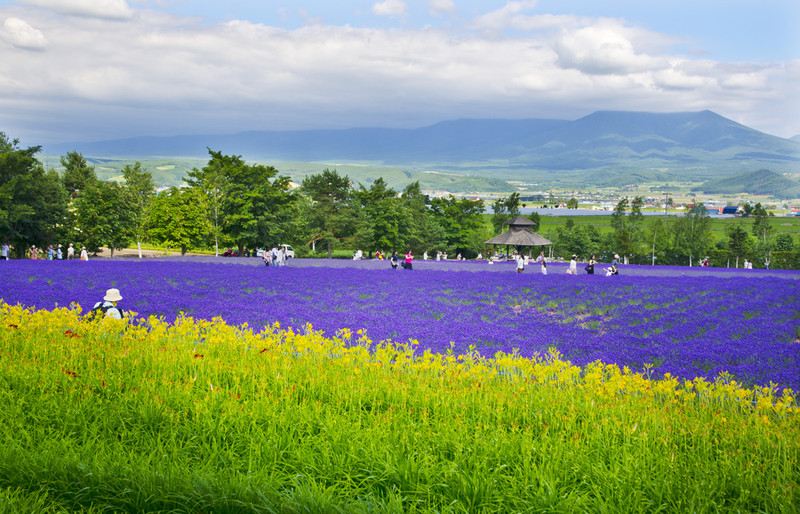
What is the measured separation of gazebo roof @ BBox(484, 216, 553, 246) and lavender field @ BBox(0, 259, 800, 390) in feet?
80.6

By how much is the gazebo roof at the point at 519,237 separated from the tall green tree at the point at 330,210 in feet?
90.1

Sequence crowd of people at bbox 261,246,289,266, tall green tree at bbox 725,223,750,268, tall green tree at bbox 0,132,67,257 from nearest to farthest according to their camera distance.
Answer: crowd of people at bbox 261,246,289,266 < tall green tree at bbox 0,132,67,257 < tall green tree at bbox 725,223,750,268

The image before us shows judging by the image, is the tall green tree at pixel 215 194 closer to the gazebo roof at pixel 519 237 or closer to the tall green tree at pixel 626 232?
the gazebo roof at pixel 519 237

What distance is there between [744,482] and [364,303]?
12.8 meters

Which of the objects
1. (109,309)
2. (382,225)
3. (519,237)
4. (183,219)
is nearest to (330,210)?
(382,225)

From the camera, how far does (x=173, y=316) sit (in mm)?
13586

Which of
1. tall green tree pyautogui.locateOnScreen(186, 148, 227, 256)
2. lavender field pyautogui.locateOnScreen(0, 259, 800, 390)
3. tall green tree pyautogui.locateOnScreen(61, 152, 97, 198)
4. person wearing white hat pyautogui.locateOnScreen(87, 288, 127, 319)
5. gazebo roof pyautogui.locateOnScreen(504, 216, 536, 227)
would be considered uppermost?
tall green tree pyautogui.locateOnScreen(61, 152, 97, 198)

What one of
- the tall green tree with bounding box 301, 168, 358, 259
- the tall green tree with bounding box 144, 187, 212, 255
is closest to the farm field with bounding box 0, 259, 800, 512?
the tall green tree with bounding box 144, 187, 212, 255

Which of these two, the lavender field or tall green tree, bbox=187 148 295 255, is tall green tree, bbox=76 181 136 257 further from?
the lavender field

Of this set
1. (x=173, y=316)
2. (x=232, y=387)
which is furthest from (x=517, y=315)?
(x=232, y=387)

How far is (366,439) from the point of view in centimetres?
478

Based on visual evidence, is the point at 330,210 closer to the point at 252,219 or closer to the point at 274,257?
the point at 252,219

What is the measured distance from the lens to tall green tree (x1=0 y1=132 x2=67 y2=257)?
43.8 meters

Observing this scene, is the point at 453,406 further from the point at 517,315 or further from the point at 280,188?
the point at 280,188
